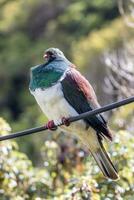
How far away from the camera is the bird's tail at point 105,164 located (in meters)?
6.38

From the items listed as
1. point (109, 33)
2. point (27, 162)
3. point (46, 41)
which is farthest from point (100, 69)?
point (27, 162)

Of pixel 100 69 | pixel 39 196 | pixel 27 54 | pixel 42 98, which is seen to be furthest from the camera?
pixel 27 54

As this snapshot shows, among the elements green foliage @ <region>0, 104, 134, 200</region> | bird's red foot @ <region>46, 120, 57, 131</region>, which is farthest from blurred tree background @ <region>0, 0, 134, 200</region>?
bird's red foot @ <region>46, 120, 57, 131</region>

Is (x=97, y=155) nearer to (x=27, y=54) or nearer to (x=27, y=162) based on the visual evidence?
(x=27, y=162)

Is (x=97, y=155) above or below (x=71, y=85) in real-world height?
below

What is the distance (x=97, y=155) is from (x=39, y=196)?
4.21ft

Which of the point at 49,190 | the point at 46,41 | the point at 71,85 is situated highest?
the point at 71,85

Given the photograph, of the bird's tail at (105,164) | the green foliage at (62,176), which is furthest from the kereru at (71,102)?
the green foliage at (62,176)

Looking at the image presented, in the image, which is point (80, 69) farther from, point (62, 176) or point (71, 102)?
point (71, 102)

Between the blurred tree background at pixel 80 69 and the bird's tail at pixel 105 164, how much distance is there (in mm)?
404

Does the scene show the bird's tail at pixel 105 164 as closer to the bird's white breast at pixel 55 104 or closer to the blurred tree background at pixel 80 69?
the bird's white breast at pixel 55 104

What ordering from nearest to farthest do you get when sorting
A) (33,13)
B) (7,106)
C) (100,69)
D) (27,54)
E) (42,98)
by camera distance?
(42,98) → (100,69) → (7,106) → (27,54) → (33,13)

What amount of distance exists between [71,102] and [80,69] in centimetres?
2074

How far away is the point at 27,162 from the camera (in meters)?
7.77
